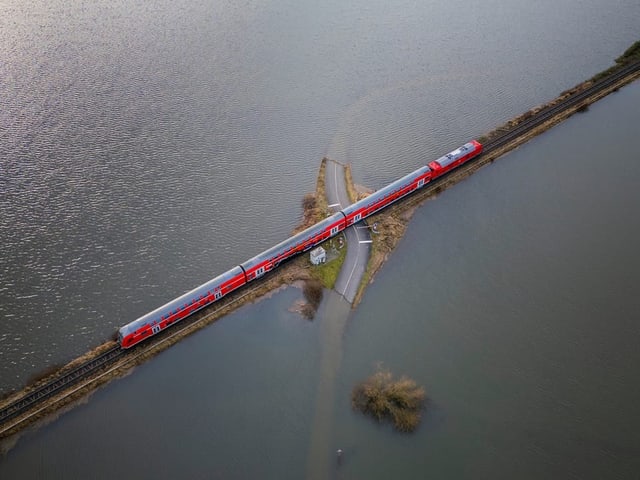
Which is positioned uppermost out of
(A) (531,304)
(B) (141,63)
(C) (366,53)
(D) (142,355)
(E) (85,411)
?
(B) (141,63)

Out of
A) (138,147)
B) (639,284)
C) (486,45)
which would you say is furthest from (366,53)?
(639,284)

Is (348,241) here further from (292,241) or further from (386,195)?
(386,195)

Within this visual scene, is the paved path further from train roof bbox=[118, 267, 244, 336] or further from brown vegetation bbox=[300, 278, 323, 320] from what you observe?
train roof bbox=[118, 267, 244, 336]

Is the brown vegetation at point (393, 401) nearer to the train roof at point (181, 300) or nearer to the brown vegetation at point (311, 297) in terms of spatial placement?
the brown vegetation at point (311, 297)

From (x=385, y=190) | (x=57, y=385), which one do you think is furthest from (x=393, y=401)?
(x=57, y=385)

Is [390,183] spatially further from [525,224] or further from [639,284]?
[639,284]
